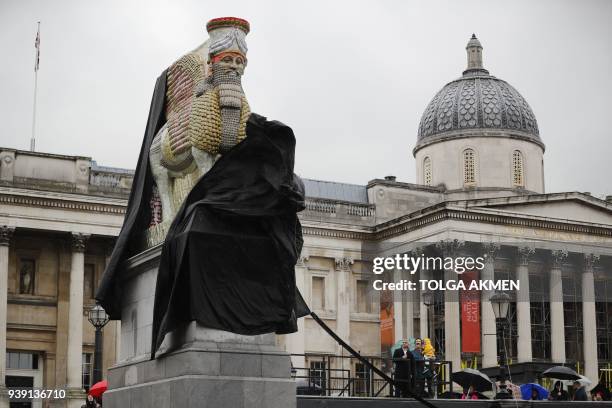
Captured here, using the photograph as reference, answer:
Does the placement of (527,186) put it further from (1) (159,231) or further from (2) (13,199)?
(1) (159,231)

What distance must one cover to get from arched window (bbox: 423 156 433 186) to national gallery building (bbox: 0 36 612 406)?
10 centimetres

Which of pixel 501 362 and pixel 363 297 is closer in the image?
pixel 501 362

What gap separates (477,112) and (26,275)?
2715 centimetres

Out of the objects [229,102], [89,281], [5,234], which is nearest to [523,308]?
[89,281]

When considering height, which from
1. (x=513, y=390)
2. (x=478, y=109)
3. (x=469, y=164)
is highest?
(x=478, y=109)

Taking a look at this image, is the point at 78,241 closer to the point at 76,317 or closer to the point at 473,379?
the point at 76,317

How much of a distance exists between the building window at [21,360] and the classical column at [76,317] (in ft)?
7.51

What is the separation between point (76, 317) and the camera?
54281 mm

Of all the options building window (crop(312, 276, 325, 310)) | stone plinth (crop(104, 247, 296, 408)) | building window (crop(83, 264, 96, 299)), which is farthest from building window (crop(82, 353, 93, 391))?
stone plinth (crop(104, 247, 296, 408))

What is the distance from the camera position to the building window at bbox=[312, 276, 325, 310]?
6228 cm

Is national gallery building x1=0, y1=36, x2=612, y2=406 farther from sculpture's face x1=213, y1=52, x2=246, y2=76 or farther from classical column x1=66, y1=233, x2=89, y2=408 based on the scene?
sculpture's face x1=213, y1=52, x2=246, y2=76

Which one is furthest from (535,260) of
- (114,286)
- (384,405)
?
(114,286)

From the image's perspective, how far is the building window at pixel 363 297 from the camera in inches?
2510

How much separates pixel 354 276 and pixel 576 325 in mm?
12911
